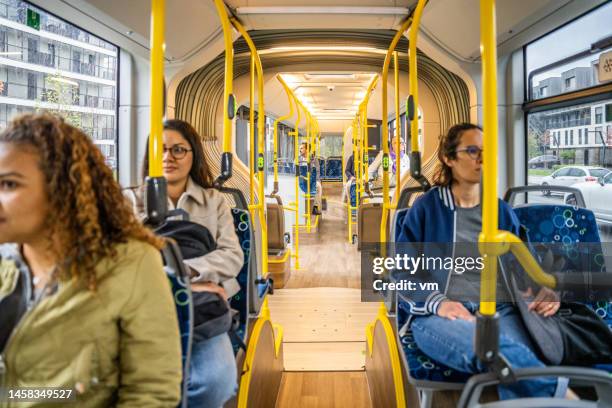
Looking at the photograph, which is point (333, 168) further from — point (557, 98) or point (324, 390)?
point (324, 390)

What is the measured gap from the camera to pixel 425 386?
1710 mm

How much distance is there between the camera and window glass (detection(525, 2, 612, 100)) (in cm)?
276

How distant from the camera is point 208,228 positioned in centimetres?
195

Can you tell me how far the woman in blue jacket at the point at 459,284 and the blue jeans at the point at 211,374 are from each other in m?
0.74

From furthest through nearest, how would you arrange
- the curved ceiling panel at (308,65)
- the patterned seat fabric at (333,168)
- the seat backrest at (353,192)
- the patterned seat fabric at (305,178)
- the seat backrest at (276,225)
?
the patterned seat fabric at (333,168) → the patterned seat fabric at (305,178) → the seat backrest at (353,192) → the seat backrest at (276,225) → the curved ceiling panel at (308,65)

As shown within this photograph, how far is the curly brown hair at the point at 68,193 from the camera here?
1.02 m

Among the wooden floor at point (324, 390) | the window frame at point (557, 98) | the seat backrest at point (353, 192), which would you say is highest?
the window frame at point (557, 98)

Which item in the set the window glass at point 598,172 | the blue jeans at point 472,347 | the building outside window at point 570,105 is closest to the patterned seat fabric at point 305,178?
the building outside window at point 570,105

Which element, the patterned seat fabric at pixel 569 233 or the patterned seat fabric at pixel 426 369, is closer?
the patterned seat fabric at pixel 426 369

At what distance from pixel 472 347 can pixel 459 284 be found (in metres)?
0.35

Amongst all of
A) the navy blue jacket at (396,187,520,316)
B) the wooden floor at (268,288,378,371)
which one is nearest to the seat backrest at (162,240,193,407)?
the navy blue jacket at (396,187,520,316)

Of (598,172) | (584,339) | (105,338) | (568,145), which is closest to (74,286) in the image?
(105,338)

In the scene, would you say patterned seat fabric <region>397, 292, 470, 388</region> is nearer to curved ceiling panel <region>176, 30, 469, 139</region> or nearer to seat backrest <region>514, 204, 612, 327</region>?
seat backrest <region>514, 204, 612, 327</region>

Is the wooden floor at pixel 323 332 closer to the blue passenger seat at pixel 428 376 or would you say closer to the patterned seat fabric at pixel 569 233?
the blue passenger seat at pixel 428 376
